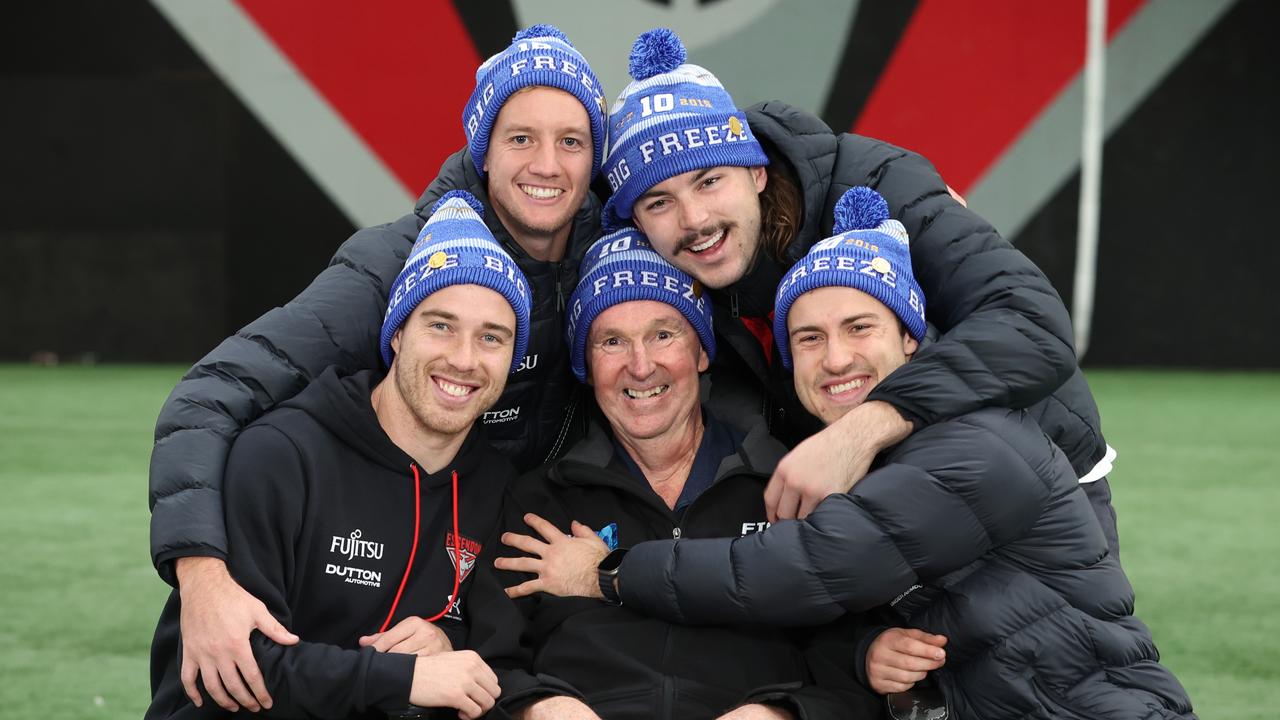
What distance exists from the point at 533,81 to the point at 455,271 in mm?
628

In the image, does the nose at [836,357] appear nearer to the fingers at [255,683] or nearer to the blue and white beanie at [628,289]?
the blue and white beanie at [628,289]

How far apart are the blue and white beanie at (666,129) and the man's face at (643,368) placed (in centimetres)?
29

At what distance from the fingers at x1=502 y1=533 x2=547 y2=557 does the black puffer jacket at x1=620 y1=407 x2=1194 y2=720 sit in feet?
0.79

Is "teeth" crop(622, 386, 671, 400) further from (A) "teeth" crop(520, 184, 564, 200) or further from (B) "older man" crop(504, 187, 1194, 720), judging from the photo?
(A) "teeth" crop(520, 184, 564, 200)

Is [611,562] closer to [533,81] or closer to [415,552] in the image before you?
[415,552]

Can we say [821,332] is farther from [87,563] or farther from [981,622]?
[87,563]

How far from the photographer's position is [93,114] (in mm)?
8938

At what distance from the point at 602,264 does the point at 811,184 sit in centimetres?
43

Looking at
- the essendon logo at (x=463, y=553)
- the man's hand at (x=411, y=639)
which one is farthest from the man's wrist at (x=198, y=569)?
the essendon logo at (x=463, y=553)

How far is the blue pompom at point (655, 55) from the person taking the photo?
2.74 metres

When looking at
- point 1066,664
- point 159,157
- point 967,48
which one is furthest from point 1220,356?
point 1066,664

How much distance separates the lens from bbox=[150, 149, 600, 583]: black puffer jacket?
6.68 feet

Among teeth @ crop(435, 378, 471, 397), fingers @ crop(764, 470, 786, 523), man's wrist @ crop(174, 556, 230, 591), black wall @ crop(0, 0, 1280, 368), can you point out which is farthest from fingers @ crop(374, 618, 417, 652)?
black wall @ crop(0, 0, 1280, 368)

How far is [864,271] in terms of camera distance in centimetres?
221
